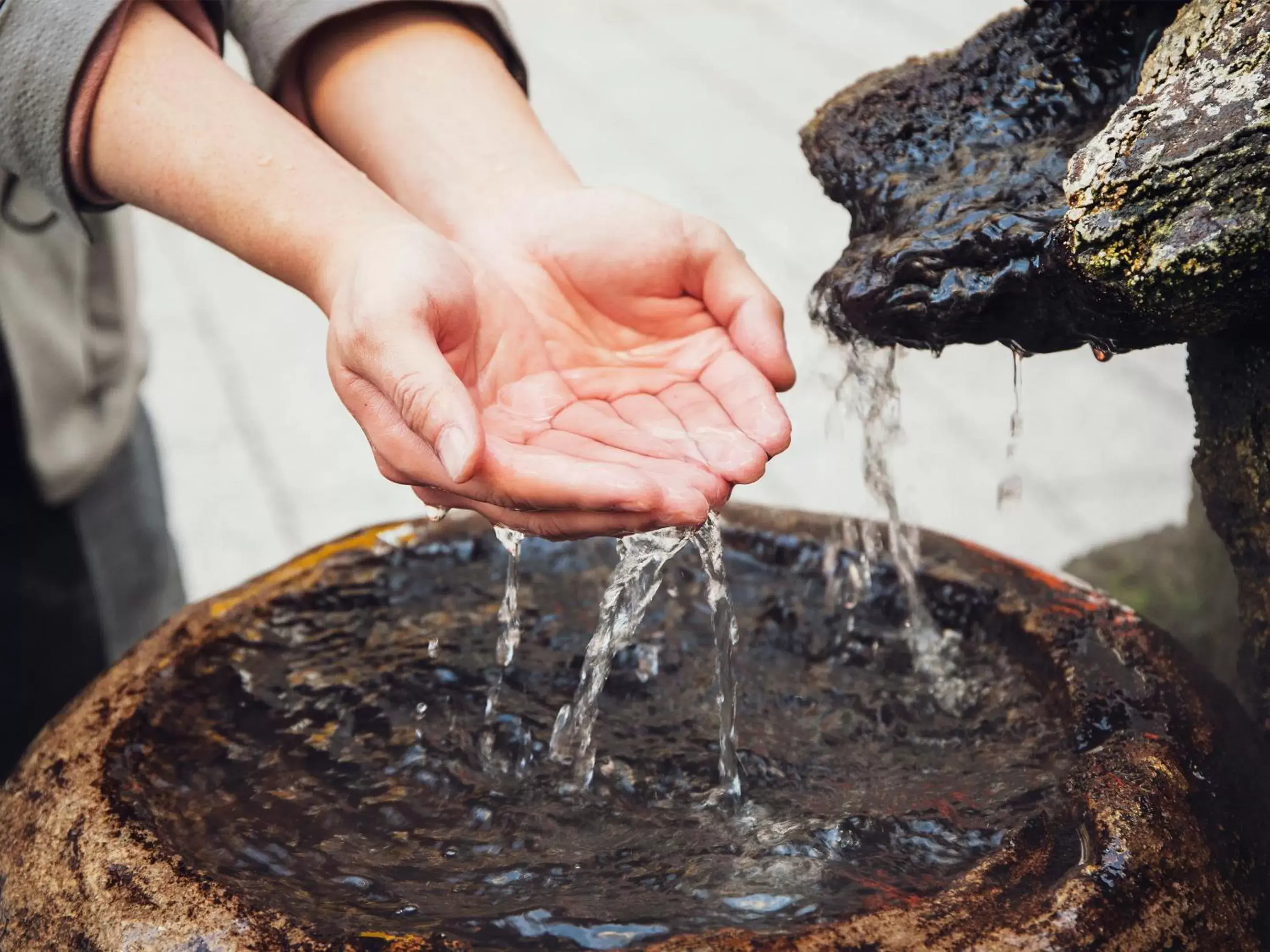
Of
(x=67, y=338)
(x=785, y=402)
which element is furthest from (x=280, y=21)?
(x=785, y=402)

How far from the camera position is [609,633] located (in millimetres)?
1774

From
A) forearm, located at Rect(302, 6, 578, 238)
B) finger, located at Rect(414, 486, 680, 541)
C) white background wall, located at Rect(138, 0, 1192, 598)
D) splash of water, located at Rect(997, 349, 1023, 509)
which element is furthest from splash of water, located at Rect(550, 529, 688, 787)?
white background wall, located at Rect(138, 0, 1192, 598)

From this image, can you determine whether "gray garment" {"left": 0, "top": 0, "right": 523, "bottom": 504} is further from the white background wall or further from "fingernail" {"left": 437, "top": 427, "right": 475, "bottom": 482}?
the white background wall

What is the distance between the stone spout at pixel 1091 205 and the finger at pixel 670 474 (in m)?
0.28

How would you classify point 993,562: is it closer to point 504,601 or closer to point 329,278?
point 504,601

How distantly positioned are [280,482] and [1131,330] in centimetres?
340

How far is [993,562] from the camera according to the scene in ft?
6.28

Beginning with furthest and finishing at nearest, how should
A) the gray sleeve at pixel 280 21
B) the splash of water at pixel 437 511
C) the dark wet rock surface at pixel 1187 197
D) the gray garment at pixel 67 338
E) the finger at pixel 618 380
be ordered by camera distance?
the gray garment at pixel 67 338, the gray sleeve at pixel 280 21, the finger at pixel 618 380, the splash of water at pixel 437 511, the dark wet rock surface at pixel 1187 197

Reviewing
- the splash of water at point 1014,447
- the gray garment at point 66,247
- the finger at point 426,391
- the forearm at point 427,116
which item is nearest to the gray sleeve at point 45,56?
the gray garment at point 66,247

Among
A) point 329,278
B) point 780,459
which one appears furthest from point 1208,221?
point 780,459

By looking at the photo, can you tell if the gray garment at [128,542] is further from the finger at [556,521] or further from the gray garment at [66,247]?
the finger at [556,521]

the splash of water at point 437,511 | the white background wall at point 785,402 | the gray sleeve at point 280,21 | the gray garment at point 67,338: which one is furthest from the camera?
the white background wall at point 785,402

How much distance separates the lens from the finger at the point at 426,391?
1351mm

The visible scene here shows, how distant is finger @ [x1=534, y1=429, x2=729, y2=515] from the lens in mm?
1362
